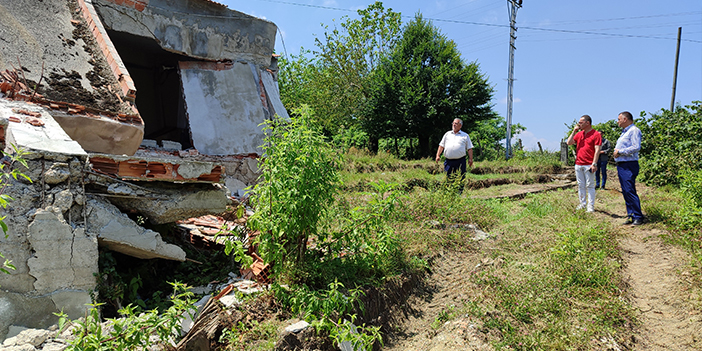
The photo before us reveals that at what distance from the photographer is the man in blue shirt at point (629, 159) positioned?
6.42m

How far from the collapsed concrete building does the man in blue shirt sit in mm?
5932

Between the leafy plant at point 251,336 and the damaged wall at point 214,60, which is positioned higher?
the damaged wall at point 214,60

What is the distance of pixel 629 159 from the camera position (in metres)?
6.49

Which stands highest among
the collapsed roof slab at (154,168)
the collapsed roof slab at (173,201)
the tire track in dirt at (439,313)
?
the collapsed roof slab at (154,168)

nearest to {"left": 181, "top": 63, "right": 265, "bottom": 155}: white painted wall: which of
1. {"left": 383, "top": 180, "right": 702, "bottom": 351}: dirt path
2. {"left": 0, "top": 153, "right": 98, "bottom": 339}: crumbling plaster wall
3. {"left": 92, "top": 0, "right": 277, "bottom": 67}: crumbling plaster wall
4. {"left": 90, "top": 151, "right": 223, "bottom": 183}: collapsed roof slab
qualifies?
{"left": 92, "top": 0, "right": 277, "bottom": 67}: crumbling plaster wall

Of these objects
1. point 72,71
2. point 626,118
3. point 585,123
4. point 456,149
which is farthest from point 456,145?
point 72,71

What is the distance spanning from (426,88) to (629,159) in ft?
45.8

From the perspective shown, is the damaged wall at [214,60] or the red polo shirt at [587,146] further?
the damaged wall at [214,60]

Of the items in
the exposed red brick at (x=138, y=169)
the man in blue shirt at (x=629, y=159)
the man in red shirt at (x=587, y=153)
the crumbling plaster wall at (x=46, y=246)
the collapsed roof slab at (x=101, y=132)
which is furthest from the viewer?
the man in red shirt at (x=587, y=153)

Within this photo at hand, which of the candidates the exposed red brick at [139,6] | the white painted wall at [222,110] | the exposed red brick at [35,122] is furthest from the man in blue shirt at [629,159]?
the exposed red brick at [139,6]

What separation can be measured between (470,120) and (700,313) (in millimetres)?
16907

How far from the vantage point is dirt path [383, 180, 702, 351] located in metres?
3.79

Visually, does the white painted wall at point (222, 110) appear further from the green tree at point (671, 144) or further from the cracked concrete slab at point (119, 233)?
the green tree at point (671, 144)

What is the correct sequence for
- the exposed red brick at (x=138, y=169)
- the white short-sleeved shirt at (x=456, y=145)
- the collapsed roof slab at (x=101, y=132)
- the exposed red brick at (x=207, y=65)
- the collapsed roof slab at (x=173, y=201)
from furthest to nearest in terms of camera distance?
the exposed red brick at (x=207, y=65), the white short-sleeved shirt at (x=456, y=145), the collapsed roof slab at (x=101, y=132), the collapsed roof slab at (x=173, y=201), the exposed red brick at (x=138, y=169)
